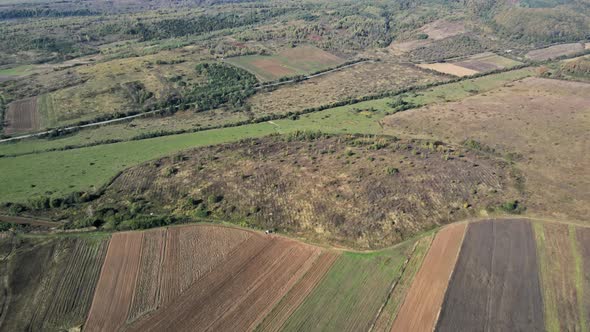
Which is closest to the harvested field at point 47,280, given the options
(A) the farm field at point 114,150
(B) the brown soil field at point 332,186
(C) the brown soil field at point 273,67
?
(B) the brown soil field at point 332,186

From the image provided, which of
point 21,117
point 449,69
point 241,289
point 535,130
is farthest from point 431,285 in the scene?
point 449,69

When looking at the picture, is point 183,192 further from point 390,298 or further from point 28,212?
point 390,298

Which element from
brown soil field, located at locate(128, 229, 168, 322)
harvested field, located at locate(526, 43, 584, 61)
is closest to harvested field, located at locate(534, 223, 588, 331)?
brown soil field, located at locate(128, 229, 168, 322)

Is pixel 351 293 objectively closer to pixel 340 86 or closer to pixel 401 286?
pixel 401 286

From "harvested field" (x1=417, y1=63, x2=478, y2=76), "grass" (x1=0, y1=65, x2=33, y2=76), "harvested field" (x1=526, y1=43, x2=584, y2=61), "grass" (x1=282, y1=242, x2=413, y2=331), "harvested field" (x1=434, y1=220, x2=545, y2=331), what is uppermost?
"harvested field" (x1=526, y1=43, x2=584, y2=61)

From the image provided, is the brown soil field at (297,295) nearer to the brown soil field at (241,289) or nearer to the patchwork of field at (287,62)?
the brown soil field at (241,289)

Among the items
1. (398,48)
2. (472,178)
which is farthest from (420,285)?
(398,48)

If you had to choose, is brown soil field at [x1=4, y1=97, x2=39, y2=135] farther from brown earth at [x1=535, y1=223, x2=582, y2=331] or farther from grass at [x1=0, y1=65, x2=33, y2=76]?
brown earth at [x1=535, y1=223, x2=582, y2=331]
